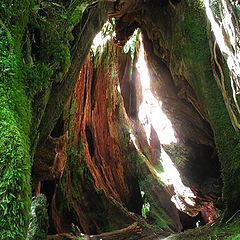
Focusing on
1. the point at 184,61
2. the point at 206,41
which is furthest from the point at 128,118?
the point at 206,41

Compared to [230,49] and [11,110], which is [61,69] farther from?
[230,49]

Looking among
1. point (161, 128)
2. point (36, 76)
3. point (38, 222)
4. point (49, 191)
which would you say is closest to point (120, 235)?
point (49, 191)

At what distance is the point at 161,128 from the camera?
12.0 metres

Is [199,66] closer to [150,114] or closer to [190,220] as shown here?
[150,114]

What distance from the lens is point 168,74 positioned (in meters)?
8.56

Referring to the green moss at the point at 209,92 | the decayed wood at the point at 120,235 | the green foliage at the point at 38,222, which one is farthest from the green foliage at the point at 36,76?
the decayed wood at the point at 120,235

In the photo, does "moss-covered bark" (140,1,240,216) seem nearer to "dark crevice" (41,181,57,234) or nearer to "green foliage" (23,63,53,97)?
"green foliage" (23,63,53,97)

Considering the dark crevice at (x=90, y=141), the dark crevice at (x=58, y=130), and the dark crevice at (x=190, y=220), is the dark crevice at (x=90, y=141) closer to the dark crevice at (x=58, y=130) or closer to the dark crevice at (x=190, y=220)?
the dark crevice at (x=58, y=130)

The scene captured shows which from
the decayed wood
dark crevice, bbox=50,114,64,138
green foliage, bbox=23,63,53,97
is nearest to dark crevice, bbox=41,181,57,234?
the decayed wood

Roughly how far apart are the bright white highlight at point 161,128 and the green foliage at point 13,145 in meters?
7.17

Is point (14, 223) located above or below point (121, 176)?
below

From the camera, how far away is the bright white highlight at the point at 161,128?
34.3 feet

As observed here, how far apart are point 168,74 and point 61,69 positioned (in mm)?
5172

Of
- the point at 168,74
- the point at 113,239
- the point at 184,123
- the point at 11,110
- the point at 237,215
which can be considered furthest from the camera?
the point at 184,123
